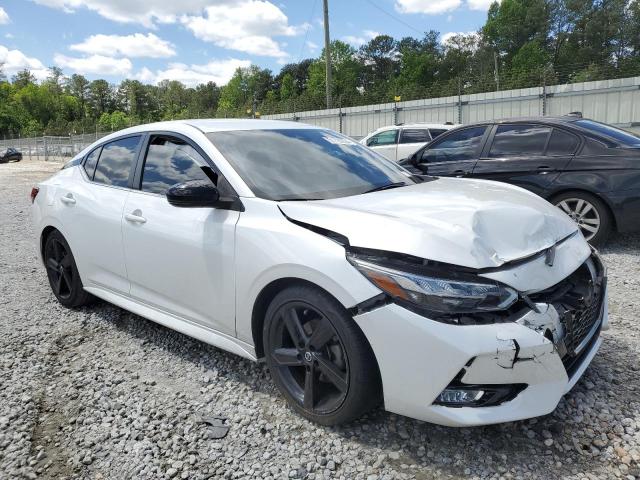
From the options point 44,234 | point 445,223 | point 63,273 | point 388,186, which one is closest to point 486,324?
point 445,223

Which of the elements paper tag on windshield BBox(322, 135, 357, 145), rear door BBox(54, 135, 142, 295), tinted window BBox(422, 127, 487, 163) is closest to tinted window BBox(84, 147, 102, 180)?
rear door BBox(54, 135, 142, 295)

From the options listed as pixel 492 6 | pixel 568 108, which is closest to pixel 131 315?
pixel 568 108

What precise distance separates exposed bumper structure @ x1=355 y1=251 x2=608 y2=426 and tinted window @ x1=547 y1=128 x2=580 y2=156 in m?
4.10

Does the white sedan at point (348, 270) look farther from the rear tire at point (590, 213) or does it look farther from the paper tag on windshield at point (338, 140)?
the rear tire at point (590, 213)

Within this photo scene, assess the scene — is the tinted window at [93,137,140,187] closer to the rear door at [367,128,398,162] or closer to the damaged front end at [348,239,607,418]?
→ the damaged front end at [348,239,607,418]

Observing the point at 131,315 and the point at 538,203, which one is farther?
the point at 131,315

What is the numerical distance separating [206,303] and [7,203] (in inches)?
459

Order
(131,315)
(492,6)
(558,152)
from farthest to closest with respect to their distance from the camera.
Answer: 1. (492,6)
2. (558,152)
3. (131,315)

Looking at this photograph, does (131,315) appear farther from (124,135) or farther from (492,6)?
(492,6)

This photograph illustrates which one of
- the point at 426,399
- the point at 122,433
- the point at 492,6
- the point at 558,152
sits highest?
the point at 492,6

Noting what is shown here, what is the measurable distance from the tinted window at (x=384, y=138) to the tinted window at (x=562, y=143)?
6927mm

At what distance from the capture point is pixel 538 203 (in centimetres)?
296

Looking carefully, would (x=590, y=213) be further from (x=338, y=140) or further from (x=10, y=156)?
(x=10, y=156)

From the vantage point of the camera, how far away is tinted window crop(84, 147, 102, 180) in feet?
13.3
